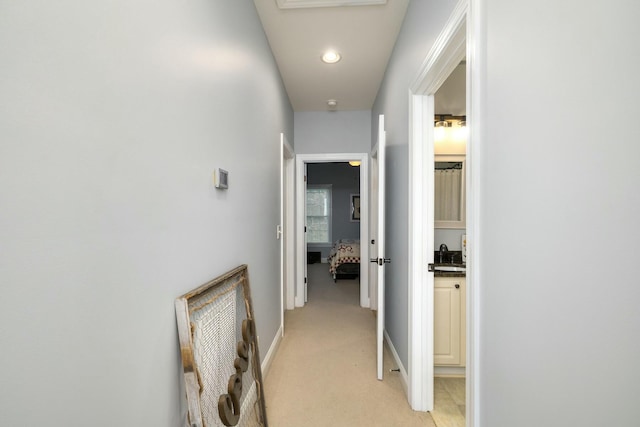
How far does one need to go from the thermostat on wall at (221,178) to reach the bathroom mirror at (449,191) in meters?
2.08

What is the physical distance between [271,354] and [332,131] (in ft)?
9.91

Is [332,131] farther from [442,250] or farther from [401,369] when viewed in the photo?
[401,369]

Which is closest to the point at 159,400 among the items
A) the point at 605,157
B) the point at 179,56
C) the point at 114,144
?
the point at 114,144

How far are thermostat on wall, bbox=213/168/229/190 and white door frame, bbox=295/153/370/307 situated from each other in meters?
2.71

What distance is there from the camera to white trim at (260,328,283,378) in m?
2.34

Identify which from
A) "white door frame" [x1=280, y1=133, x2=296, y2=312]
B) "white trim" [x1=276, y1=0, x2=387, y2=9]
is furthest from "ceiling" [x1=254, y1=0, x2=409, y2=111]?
"white door frame" [x1=280, y1=133, x2=296, y2=312]

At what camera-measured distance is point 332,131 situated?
430 centimetres

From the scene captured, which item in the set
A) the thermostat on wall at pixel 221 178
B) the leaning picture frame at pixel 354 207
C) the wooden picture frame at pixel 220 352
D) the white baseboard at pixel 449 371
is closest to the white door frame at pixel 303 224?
the white baseboard at pixel 449 371

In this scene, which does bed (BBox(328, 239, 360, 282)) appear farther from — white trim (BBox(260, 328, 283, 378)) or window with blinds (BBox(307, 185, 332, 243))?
white trim (BBox(260, 328, 283, 378))

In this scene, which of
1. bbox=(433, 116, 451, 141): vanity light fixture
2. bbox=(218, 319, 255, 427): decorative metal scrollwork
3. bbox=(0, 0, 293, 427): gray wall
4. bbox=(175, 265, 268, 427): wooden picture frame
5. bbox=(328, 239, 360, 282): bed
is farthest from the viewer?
bbox=(328, 239, 360, 282): bed

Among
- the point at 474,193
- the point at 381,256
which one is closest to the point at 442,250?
the point at 381,256

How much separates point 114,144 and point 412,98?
70.5 inches

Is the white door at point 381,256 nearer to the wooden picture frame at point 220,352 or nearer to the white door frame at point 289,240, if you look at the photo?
the wooden picture frame at point 220,352

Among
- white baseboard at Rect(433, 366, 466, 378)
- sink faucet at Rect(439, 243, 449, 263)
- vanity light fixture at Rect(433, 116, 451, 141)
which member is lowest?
white baseboard at Rect(433, 366, 466, 378)
